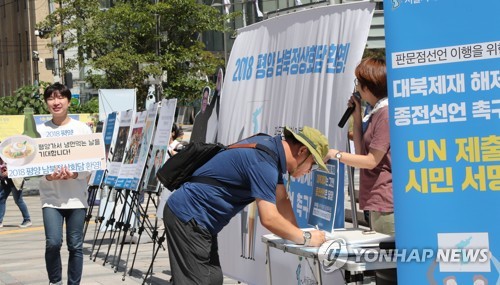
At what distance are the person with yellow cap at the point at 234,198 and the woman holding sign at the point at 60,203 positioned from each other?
2470 millimetres

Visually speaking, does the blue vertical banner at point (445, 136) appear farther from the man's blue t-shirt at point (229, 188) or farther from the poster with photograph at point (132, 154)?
the poster with photograph at point (132, 154)

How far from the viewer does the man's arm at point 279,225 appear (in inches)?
187

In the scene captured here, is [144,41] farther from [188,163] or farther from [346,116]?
[188,163]

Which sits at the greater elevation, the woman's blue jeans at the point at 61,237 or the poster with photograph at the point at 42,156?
the poster with photograph at the point at 42,156

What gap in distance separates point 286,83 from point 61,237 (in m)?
2.31

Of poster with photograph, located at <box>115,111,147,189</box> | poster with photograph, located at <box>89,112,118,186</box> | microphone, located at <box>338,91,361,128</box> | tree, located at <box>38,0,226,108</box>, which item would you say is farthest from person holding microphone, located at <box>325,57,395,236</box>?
tree, located at <box>38,0,226,108</box>

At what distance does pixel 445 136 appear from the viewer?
4.06 meters

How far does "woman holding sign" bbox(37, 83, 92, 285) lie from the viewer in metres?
7.44

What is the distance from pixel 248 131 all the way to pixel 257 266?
1.11 meters

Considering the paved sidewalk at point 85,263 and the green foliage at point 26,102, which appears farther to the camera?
the green foliage at point 26,102

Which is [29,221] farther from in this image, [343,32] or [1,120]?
[343,32]

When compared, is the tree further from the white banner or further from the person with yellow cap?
the person with yellow cap

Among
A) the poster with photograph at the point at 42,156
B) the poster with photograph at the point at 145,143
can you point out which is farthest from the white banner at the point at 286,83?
the poster with photograph at the point at 145,143

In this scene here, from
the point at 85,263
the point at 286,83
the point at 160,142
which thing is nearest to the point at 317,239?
the point at 286,83
